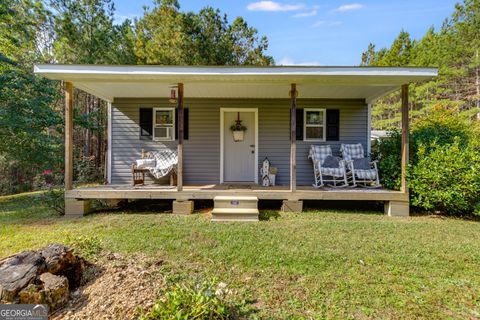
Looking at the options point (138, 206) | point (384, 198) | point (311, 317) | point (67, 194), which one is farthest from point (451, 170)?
point (67, 194)

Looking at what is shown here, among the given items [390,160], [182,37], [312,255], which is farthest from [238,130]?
[182,37]

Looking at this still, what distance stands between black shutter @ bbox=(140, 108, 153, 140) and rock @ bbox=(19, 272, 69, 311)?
4585 mm

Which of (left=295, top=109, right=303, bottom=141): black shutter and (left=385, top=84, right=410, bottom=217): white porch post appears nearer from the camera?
(left=385, top=84, right=410, bottom=217): white porch post

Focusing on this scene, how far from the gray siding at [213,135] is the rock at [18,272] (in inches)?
167

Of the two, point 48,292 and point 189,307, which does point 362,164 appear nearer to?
point 189,307

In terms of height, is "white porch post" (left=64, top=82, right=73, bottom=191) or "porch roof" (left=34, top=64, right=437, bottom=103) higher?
"porch roof" (left=34, top=64, right=437, bottom=103)

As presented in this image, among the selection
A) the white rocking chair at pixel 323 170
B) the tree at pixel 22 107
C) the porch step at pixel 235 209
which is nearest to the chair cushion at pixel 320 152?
the white rocking chair at pixel 323 170

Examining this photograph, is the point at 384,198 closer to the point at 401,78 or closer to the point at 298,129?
the point at 401,78

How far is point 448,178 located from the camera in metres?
4.16

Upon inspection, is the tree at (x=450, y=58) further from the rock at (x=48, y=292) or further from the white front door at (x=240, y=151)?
the rock at (x=48, y=292)

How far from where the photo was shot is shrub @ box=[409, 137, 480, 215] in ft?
13.4

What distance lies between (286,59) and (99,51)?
8602mm

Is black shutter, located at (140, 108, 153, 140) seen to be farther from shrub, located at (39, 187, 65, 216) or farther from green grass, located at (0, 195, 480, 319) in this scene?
green grass, located at (0, 195, 480, 319)

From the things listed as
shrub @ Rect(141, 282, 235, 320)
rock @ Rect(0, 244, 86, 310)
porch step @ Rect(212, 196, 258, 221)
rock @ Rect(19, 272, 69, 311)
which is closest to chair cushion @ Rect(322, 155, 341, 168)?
Answer: porch step @ Rect(212, 196, 258, 221)
